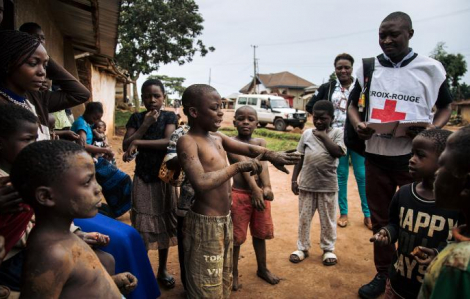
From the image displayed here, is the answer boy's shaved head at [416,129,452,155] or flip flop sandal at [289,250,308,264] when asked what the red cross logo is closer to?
boy's shaved head at [416,129,452,155]

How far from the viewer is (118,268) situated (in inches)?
82.4

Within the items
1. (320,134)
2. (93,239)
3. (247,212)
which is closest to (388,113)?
(320,134)

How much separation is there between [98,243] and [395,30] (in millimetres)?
2530

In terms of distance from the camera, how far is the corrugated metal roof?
4.66 metres

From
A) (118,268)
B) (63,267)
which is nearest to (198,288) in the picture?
(118,268)

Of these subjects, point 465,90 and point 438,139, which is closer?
point 438,139

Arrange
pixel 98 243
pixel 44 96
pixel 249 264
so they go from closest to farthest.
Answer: pixel 98 243, pixel 44 96, pixel 249 264

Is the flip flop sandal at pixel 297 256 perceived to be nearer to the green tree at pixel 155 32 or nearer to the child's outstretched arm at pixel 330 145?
the child's outstretched arm at pixel 330 145

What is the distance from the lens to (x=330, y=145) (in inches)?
137

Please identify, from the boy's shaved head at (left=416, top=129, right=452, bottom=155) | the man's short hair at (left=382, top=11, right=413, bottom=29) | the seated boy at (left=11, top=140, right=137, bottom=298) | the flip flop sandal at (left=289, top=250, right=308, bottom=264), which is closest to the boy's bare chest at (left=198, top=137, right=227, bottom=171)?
the seated boy at (left=11, top=140, right=137, bottom=298)

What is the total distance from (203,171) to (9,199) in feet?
3.37

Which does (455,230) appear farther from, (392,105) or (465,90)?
(465,90)

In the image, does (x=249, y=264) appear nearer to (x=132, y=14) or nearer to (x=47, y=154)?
(x=47, y=154)

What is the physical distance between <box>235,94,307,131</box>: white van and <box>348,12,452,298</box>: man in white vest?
52.8 ft
